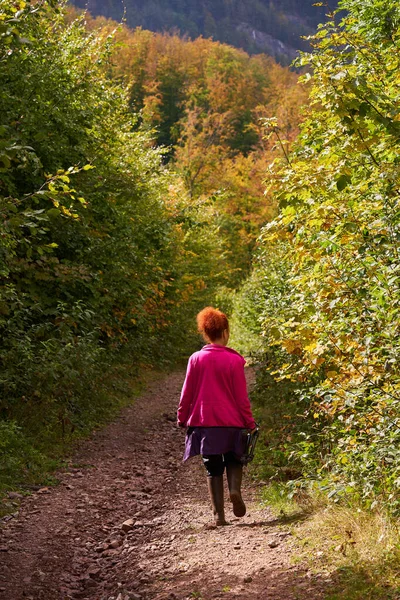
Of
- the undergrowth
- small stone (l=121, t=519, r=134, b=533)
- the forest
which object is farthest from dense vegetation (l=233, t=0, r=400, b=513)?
small stone (l=121, t=519, r=134, b=533)

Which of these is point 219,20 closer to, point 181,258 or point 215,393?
point 181,258

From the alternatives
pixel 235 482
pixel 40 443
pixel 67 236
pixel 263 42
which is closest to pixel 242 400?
pixel 235 482

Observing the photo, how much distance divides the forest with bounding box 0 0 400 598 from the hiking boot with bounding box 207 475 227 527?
66cm

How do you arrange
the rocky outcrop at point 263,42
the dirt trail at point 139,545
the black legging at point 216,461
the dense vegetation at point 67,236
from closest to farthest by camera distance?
→ the dirt trail at point 139,545 < the black legging at point 216,461 < the dense vegetation at point 67,236 < the rocky outcrop at point 263,42

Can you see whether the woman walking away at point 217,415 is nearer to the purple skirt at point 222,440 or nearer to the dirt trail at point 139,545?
the purple skirt at point 222,440

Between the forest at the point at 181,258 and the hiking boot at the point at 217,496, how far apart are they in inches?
26.0

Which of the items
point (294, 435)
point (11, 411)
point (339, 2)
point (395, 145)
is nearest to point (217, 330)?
point (395, 145)

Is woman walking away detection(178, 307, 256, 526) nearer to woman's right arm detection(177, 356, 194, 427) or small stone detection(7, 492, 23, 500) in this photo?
woman's right arm detection(177, 356, 194, 427)

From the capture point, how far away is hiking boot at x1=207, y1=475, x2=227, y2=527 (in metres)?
6.30

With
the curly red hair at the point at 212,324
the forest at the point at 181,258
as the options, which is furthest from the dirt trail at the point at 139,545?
the curly red hair at the point at 212,324

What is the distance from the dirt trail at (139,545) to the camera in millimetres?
4934

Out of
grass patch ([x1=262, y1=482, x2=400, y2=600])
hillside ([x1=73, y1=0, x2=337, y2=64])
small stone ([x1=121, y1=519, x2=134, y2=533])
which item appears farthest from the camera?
hillside ([x1=73, y1=0, x2=337, y2=64])

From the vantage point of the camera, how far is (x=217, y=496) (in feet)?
20.7

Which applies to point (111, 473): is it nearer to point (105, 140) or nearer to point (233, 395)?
point (233, 395)
